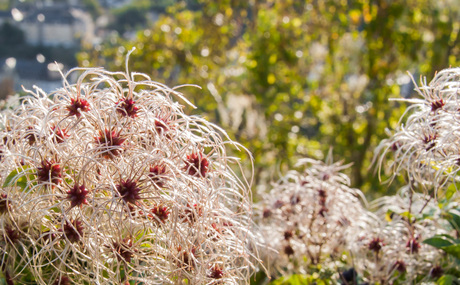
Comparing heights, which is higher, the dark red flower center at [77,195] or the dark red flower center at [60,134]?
the dark red flower center at [60,134]

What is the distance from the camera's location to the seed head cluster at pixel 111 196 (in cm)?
66

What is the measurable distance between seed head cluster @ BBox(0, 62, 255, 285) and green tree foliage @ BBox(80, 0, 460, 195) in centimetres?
141

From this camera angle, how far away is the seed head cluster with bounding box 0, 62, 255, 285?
658 millimetres

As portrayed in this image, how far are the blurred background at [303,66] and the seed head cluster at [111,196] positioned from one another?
1336mm

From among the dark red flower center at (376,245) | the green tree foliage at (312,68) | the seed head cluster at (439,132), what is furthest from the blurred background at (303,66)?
the seed head cluster at (439,132)

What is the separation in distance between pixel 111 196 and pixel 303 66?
2.29 metres

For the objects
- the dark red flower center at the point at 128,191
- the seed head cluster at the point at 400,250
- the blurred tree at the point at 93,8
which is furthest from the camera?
the blurred tree at the point at 93,8

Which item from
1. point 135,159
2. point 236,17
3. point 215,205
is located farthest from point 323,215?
point 236,17

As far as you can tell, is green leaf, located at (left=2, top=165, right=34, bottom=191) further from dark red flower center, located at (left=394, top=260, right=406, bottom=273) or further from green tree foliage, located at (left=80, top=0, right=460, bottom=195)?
green tree foliage, located at (left=80, top=0, right=460, bottom=195)

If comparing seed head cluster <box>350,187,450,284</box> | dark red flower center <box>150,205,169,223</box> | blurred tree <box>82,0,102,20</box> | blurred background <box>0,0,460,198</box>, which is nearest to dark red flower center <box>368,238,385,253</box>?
seed head cluster <box>350,187,450,284</box>

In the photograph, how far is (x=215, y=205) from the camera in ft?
2.48

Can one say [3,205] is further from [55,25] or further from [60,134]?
[55,25]

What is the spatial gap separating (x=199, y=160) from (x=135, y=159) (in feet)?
0.37

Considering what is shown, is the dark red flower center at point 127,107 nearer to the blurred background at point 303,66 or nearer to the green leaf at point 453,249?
the green leaf at point 453,249
